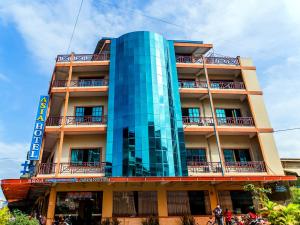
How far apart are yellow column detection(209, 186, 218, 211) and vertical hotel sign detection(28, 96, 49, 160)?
43.4ft

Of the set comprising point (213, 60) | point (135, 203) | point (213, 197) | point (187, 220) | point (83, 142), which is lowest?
point (187, 220)

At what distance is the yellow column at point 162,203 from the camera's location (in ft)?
56.0

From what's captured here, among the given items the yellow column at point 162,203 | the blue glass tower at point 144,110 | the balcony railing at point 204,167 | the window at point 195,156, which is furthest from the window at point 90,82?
the yellow column at point 162,203

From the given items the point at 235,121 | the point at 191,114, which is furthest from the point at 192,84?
the point at 235,121

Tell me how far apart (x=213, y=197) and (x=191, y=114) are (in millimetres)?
7260

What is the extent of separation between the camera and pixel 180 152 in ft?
61.0

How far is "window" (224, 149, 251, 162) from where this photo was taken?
20.2 meters

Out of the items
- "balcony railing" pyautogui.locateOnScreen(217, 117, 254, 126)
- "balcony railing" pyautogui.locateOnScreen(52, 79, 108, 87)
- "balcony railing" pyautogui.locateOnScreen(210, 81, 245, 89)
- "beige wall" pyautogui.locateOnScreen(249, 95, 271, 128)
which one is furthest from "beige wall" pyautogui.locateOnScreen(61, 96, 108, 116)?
"beige wall" pyautogui.locateOnScreen(249, 95, 271, 128)

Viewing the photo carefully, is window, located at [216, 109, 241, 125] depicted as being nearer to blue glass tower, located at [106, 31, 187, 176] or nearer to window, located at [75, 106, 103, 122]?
blue glass tower, located at [106, 31, 187, 176]

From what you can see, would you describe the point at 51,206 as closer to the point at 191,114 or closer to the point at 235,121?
the point at 191,114

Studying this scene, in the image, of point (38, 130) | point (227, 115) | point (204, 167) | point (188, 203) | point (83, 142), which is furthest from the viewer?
point (227, 115)

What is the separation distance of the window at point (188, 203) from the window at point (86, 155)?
6.30 meters

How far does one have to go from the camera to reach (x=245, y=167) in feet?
64.2

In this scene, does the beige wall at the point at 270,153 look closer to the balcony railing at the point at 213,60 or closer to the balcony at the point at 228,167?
the balcony at the point at 228,167
